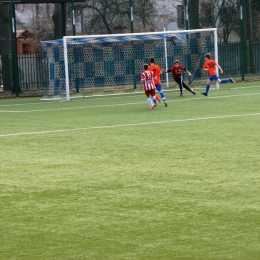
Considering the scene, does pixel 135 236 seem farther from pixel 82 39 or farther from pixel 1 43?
pixel 1 43

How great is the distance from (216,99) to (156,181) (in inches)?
642

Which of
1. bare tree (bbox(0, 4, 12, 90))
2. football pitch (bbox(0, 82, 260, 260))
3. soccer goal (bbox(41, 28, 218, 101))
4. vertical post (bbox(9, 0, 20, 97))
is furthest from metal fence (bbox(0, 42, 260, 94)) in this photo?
football pitch (bbox(0, 82, 260, 260))

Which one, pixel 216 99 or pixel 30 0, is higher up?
pixel 30 0

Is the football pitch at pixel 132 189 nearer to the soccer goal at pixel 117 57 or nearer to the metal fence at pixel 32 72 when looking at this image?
the soccer goal at pixel 117 57

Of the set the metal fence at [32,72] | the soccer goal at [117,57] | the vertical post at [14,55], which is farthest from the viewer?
the metal fence at [32,72]

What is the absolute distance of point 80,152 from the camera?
505 inches

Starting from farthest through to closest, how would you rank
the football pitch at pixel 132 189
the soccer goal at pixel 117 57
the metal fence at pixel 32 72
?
the metal fence at pixel 32 72 < the soccer goal at pixel 117 57 < the football pitch at pixel 132 189

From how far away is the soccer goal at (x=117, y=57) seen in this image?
3058 cm

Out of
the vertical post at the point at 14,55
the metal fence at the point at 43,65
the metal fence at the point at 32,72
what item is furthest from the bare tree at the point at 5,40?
the vertical post at the point at 14,55

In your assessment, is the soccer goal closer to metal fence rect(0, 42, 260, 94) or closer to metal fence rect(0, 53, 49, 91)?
metal fence rect(0, 42, 260, 94)

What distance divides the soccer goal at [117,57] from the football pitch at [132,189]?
1211cm

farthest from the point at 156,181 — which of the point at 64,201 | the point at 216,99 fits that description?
the point at 216,99

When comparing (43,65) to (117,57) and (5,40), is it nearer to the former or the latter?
(5,40)

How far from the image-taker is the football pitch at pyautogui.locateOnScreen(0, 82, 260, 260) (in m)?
6.50
